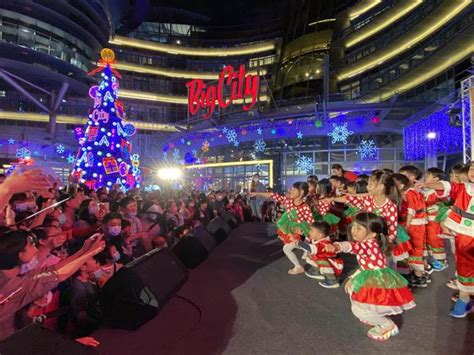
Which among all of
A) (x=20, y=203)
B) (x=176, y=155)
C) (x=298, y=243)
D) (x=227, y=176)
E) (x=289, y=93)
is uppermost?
(x=289, y=93)

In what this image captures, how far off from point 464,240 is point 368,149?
1659cm

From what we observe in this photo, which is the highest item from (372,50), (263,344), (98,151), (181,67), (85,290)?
(181,67)

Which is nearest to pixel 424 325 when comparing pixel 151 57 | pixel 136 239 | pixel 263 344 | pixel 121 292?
pixel 263 344

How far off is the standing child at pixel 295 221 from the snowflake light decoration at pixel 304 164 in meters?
14.7

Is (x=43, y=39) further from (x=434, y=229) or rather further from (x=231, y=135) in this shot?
(x=434, y=229)

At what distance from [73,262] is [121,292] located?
4.85ft

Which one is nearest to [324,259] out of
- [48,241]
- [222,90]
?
[48,241]

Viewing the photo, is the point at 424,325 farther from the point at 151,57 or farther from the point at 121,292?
the point at 151,57

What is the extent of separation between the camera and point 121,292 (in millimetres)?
3635

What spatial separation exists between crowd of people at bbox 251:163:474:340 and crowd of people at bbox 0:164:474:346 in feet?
0.04

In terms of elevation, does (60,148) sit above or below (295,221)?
above

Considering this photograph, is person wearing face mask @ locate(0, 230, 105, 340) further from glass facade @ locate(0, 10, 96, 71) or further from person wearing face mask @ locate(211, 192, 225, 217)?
glass facade @ locate(0, 10, 96, 71)

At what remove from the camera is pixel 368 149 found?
63.2 ft

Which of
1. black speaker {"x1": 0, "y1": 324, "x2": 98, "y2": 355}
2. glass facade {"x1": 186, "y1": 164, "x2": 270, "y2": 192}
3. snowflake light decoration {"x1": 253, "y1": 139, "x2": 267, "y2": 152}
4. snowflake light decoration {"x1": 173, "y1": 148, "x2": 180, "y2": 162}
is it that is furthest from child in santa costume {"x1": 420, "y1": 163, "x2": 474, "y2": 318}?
snowflake light decoration {"x1": 173, "y1": 148, "x2": 180, "y2": 162}
